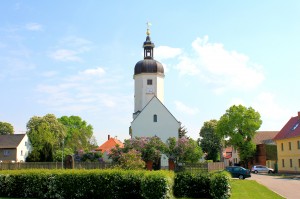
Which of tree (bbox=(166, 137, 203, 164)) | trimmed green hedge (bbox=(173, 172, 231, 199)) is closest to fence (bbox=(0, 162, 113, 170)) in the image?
tree (bbox=(166, 137, 203, 164))

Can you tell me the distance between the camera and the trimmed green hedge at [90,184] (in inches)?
654

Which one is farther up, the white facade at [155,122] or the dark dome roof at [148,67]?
the dark dome roof at [148,67]

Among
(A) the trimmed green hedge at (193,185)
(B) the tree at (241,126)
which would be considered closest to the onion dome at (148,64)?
(B) the tree at (241,126)

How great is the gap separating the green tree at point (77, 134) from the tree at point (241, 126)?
36.2 meters

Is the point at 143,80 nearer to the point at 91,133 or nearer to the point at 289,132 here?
the point at 289,132

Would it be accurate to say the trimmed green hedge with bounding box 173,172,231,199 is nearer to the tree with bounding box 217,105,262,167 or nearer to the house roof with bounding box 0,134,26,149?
the tree with bounding box 217,105,262,167

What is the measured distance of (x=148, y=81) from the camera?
183 feet

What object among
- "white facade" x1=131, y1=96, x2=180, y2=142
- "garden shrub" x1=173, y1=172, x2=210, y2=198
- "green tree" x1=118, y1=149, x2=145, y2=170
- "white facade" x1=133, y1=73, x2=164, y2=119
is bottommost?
"garden shrub" x1=173, y1=172, x2=210, y2=198

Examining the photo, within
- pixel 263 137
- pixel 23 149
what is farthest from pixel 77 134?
pixel 263 137

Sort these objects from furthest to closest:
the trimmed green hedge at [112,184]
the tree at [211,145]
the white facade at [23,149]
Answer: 1. the tree at [211,145]
2. the white facade at [23,149]
3. the trimmed green hedge at [112,184]

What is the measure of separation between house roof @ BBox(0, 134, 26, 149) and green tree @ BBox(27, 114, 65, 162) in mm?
3072

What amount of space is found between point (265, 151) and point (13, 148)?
44.9 metres

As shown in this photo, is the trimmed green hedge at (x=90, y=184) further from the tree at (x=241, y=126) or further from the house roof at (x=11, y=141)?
the house roof at (x=11, y=141)

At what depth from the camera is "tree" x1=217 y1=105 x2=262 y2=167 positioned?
6009 centimetres
